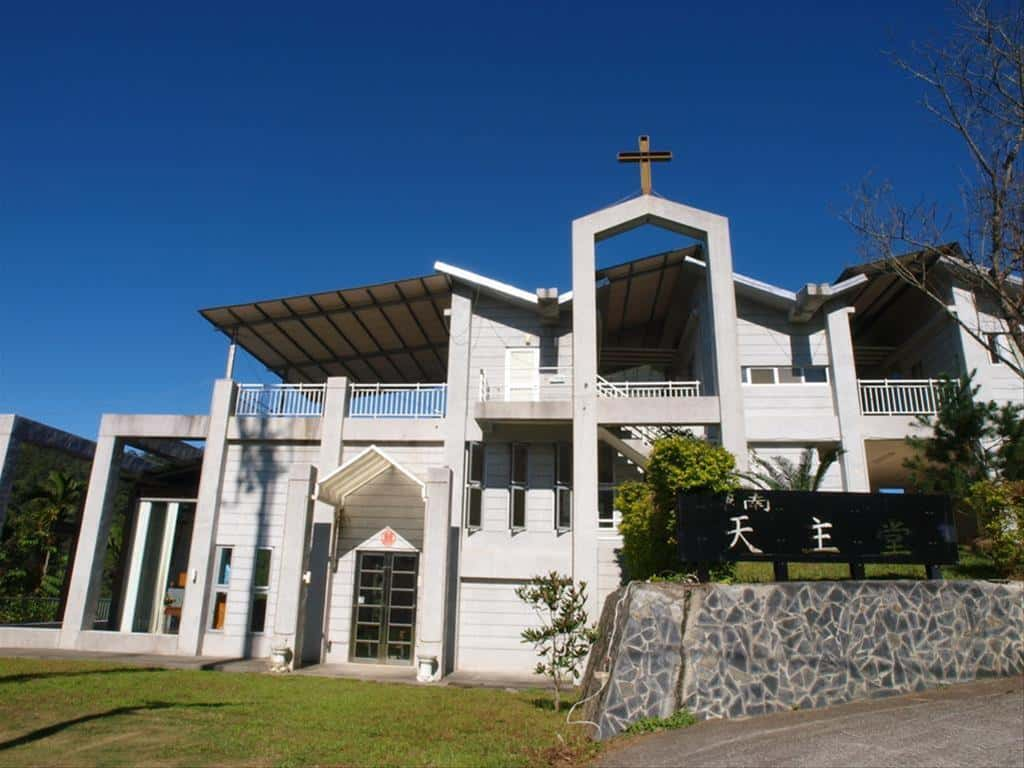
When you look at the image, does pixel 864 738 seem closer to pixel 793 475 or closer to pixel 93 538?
pixel 793 475

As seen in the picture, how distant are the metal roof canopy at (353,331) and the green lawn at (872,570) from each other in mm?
8827

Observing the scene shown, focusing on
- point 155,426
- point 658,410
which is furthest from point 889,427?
point 155,426

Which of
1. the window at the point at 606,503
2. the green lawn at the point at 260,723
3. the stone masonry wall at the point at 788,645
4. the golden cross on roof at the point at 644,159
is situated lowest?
the green lawn at the point at 260,723

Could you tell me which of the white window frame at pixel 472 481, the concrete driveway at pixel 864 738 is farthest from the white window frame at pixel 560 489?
the concrete driveway at pixel 864 738

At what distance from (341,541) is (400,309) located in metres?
5.67

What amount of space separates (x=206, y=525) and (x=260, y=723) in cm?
789

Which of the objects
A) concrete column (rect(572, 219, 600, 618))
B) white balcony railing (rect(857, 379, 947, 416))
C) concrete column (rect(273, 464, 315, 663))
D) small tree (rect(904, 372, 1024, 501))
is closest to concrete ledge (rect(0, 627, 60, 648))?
concrete column (rect(273, 464, 315, 663))

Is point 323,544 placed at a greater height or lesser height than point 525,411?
lesser

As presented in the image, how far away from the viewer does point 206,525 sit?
46.6ft

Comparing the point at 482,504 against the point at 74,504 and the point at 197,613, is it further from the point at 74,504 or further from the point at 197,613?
the point at 74,504

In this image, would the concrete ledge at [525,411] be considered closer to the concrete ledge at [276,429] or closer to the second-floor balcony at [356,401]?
the second-floor balcony at [356,401]

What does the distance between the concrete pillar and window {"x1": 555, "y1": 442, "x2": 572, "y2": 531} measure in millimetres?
4581

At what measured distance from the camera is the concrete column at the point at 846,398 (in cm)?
1377

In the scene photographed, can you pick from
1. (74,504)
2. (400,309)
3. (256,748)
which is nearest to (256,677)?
(256,748)
